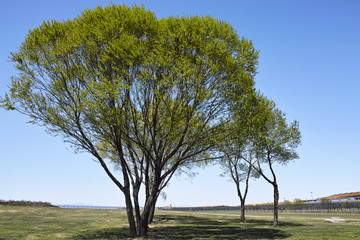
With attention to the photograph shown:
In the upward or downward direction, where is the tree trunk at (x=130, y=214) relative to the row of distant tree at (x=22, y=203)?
upward

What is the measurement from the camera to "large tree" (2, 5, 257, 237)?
74.7ft

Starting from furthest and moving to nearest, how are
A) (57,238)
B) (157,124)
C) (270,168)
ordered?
1. (270,168)
2. (157,124)
3. (57,238)

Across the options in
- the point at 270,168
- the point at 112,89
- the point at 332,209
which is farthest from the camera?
the point at 332,209

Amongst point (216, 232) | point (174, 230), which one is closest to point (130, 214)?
point (174, 230)

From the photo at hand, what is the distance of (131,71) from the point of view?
23859mm

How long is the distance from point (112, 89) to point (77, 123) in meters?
5.04

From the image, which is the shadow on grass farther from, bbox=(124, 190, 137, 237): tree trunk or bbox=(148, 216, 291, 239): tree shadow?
bbox=(124, 190, 137, 237): tree trunk

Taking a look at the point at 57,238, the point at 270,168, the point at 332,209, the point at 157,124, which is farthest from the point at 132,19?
the point at 332,209

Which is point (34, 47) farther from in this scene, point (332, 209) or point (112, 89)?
point (332, 209)

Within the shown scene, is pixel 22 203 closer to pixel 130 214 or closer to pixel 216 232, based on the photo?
pixel 130 214

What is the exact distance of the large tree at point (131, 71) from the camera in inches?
896

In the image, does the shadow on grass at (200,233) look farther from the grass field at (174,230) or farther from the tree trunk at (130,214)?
the tree trunk at (130,214)

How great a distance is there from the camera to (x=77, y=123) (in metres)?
24.7

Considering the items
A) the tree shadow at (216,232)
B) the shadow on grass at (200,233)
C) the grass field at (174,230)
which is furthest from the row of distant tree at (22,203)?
the tree shadow at (216,232)
